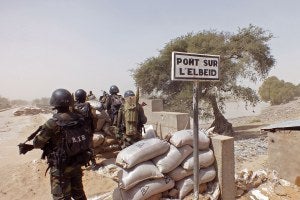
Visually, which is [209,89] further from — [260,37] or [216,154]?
[216,154]

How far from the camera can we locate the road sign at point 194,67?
11.0 feet

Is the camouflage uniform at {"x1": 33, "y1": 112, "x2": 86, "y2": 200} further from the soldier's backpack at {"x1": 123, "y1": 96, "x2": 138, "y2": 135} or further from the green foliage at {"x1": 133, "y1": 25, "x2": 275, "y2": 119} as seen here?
the green foliage at {"x1": 133, "y1": 25, "x2": 275, "y2": 119}

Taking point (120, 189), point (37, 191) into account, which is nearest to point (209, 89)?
point (37, 191)

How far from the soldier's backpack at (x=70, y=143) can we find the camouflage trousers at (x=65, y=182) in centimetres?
9

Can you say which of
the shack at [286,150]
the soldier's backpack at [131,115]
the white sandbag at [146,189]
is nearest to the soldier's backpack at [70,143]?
the white sandbag at [146,189]

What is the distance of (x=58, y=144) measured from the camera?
399cm

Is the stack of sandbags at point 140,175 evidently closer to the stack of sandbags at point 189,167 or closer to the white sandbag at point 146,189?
the white sandbag at point 146,189

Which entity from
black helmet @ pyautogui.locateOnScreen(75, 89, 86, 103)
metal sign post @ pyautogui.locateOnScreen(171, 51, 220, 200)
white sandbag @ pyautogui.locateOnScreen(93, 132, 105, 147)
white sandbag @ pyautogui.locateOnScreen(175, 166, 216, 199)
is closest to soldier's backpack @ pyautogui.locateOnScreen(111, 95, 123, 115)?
white sandbag @ pyautogui.locateOnScreen(93, 132, 105, 147)

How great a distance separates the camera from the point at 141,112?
268 inches

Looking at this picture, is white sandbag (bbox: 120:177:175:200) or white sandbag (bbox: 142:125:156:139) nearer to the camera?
white sandbag (bbox: 120:177:175:200)

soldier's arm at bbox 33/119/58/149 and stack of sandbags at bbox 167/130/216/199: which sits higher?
soldier's arm at bbox 33/119/58/149

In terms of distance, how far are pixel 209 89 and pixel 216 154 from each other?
15212 millimetres

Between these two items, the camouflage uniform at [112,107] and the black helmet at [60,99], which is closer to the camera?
the black helmet at [60,99]

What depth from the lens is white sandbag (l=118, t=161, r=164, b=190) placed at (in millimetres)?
4404
